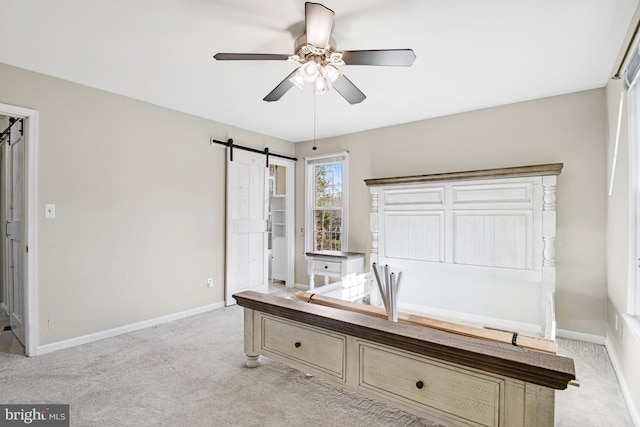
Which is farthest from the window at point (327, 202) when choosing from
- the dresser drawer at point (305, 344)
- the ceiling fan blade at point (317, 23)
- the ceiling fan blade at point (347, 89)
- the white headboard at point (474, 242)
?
the ceiling fan blade at point (317, 23)

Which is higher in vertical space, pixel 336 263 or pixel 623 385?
pixel 336 263

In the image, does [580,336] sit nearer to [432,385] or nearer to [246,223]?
[432,385]

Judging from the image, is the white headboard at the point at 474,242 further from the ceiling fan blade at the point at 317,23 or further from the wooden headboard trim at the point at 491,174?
the ceiling fan blade at the point at 317,23

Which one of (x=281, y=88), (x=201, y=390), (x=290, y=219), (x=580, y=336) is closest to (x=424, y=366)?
(x=201, y=390)

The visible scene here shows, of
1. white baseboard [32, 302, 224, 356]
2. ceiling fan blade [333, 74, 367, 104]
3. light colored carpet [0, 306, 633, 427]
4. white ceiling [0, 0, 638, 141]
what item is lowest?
light colored carpet [0, 306, 633, 427]

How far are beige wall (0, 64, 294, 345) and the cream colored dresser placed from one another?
1955 millimetres

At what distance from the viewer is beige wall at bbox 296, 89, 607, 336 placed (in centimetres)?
319

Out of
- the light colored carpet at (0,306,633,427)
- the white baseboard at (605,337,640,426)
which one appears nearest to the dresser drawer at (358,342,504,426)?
the light colored carpet at (0,306,633,427)

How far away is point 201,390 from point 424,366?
5.10 feet

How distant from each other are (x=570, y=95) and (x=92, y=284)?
202 inches

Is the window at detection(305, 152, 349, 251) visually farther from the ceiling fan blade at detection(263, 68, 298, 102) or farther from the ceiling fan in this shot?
the ceiling fan

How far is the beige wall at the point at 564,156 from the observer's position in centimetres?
319

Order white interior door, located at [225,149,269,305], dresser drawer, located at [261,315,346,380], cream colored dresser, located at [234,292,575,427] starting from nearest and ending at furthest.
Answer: cream colored dresser, located at [234,292,575,427]
dresser drawer, located at [261,315,346,380]
white interior door, located at [225,149,269,305]

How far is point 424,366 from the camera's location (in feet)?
5.58
